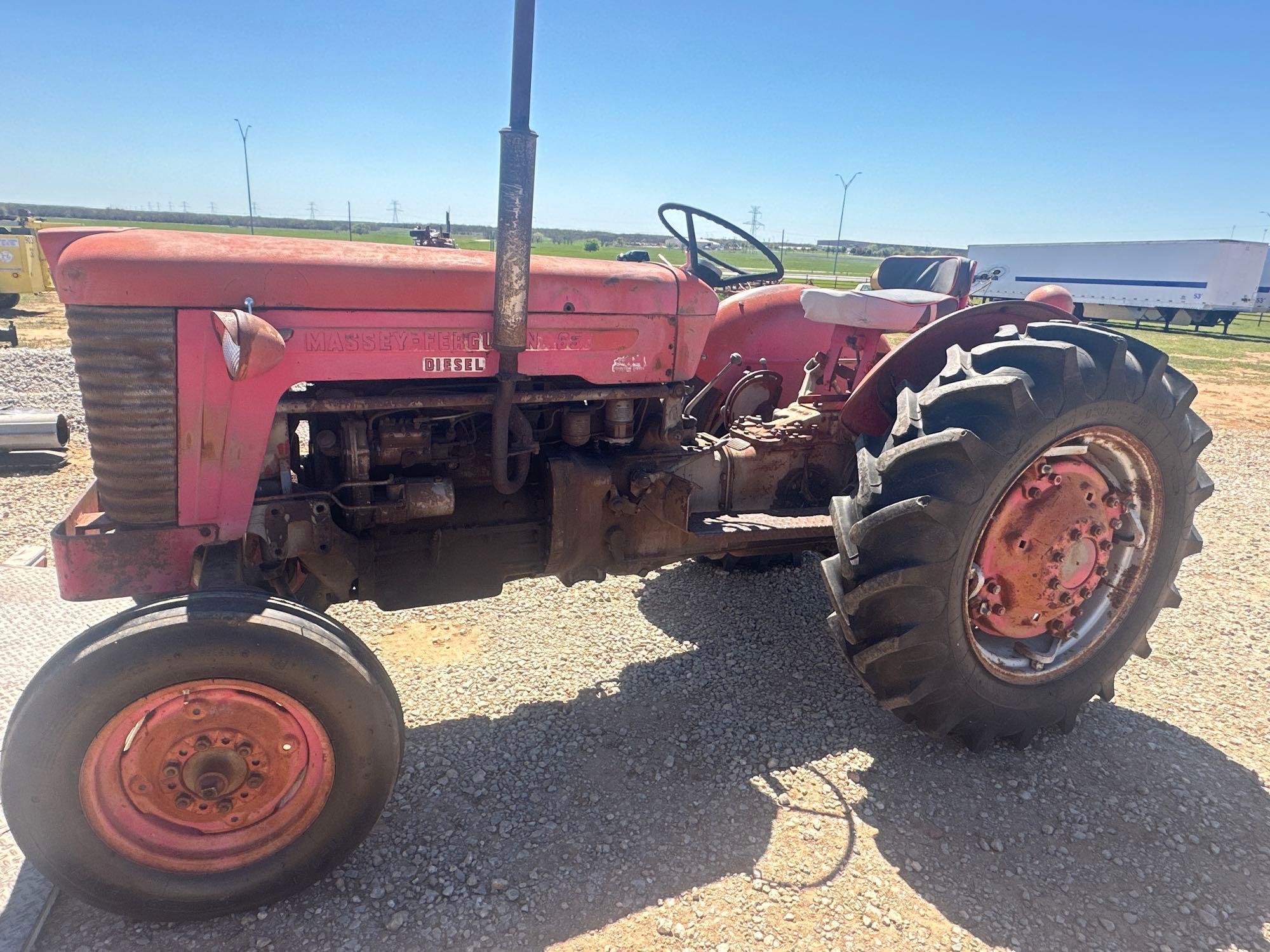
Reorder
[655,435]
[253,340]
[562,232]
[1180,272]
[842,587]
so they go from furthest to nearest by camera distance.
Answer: [562,232] < [1180,272] < [655,435] < [842,587] < [253,340]

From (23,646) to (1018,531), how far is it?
12.9 feet

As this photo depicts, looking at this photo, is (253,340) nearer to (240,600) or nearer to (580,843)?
(240,600)

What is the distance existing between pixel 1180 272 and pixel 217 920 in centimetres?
3304

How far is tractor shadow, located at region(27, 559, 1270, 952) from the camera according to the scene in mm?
2234

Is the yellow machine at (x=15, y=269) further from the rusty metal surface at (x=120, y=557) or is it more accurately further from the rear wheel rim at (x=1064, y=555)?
the rear wheel rim at (x=1064, y=555)

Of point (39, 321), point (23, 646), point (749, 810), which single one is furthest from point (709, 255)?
point (39, 321)

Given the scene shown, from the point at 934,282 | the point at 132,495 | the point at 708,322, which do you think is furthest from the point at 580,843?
the point at 934,282

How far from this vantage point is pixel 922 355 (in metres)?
3.32

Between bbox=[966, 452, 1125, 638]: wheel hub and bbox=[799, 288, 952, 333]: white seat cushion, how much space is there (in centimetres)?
120

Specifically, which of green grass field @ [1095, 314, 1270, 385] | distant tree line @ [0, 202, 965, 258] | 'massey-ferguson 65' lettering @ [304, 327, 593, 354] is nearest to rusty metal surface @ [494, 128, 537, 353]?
'massey-ferguson 65' lettering @ [304, 327, 593, 354]

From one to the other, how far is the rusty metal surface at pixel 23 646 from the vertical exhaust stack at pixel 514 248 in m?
1.72

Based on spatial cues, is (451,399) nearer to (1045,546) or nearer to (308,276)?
(308,276)

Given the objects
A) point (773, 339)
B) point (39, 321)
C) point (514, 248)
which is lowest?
point (39, 321)

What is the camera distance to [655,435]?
3172 millimetres
